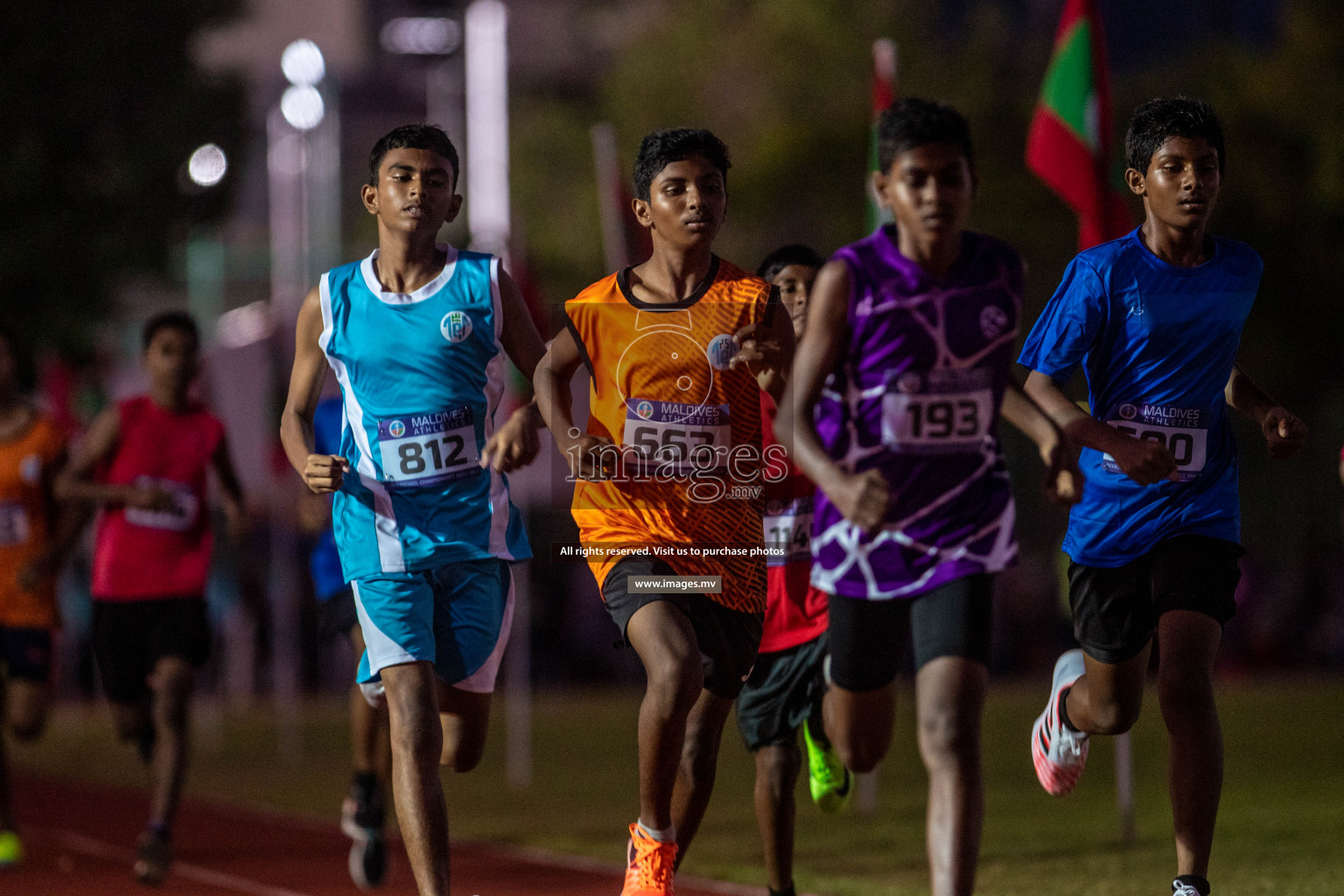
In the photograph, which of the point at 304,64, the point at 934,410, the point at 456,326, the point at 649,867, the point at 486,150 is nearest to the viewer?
the point at 934,410

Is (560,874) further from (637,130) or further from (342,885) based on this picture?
(637,130)

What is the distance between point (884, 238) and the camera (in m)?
5.40

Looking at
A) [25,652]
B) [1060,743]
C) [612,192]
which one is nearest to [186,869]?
[25,652]

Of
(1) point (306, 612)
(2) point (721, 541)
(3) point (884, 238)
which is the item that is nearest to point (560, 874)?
(2) point (721, 541)

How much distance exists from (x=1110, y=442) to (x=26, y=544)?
6.53 m

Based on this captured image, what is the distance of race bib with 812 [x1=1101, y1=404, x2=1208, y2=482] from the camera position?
6.01 meters

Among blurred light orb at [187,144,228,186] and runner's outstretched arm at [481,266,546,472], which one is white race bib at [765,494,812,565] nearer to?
runner's outstretched arm at [481,266,546,472]

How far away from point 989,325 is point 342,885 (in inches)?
190

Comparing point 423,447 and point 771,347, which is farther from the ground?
point 771,347

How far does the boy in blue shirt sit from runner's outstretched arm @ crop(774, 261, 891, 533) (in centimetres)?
93

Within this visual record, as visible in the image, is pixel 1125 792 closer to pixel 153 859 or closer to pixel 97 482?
pixel 153 859

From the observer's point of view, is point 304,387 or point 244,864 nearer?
point 304,387

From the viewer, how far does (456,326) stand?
20.5 feet

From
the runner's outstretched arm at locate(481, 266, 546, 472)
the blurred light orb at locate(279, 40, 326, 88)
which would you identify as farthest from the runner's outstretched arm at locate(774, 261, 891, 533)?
the blurred light orb at locate(279, 40, 326, 88)
